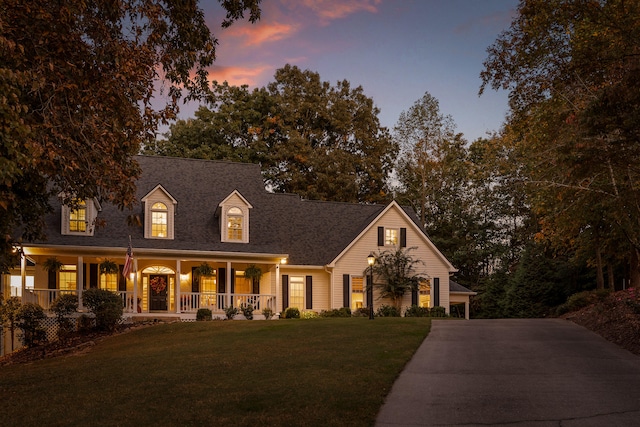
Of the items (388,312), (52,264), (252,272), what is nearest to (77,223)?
(52,264)

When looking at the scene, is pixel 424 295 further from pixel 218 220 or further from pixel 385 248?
pixel 218 220

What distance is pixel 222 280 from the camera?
30.8 metres

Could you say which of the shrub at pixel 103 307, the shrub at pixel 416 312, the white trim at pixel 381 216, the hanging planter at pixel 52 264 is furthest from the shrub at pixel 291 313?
the hanging planter at pixel 52 264

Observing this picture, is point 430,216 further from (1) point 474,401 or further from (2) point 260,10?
(1) point 474,401

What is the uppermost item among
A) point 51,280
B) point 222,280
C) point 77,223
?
point 77,223

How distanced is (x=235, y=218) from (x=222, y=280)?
9.58 ft

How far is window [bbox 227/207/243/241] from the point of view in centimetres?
3084

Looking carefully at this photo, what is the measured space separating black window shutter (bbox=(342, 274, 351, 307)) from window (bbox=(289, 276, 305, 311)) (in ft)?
6.48

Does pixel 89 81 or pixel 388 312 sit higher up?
pixel 89 81

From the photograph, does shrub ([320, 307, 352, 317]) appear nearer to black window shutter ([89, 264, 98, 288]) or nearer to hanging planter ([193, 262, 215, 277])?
hanging planter ([193, 262, 215, 277])

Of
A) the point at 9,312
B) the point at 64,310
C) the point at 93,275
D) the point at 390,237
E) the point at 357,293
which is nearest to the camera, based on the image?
the point at 9,312

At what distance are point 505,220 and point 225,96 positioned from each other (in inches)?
862

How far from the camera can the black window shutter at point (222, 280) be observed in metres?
30.6

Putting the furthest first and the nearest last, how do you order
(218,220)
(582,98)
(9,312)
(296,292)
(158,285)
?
(296,292)
(218,220)
(158,285)
(9,312)
(582,98)
